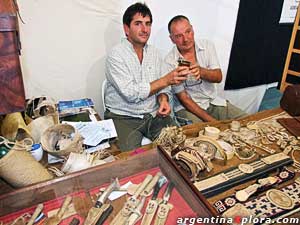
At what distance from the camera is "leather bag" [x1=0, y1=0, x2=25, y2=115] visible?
20.5 inches

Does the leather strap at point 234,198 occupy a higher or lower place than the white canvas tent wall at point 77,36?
lower

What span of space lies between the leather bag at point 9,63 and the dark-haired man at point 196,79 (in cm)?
148

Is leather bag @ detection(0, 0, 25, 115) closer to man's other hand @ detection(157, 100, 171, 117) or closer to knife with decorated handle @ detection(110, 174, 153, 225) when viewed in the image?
knife with decorated handle @ detection(110, 174, 153, 225)

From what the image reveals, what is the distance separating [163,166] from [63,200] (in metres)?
0.33

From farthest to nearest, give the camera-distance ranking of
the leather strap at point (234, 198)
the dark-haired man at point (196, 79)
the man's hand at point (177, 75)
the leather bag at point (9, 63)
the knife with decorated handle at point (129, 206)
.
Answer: the dark-haired man at point (196, 79) < the man's hand at point (177, 75) < the leather strap at point (234, 198) < the knife with decorated handle at point (129, 206) < the leather bag at point (9, 63)

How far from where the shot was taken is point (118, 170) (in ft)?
2.94

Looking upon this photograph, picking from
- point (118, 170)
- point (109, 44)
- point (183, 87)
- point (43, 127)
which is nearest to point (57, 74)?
point (109, 44)

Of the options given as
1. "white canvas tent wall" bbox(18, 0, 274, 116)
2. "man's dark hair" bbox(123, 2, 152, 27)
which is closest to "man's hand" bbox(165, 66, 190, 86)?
"man's dark hair" bbox(123, 2, 152, 27)

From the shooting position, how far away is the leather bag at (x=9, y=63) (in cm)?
52

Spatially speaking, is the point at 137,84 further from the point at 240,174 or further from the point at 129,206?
the point at 129,206

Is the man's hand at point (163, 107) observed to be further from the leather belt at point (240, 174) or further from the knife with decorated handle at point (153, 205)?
the knife with decorated handle at point (153, 205)

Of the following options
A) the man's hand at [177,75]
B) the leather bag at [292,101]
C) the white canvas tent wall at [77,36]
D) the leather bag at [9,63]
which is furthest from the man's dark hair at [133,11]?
the leather bag at [9,63]

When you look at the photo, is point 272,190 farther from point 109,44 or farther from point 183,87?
point 109,44

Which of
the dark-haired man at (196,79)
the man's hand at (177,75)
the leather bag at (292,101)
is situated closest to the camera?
the leather bag at (292,101)
